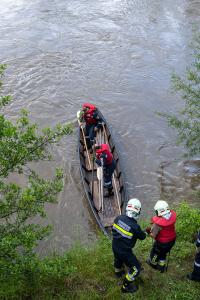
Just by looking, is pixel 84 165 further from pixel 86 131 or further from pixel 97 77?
A: pixel 97 77

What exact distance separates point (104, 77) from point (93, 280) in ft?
55.4

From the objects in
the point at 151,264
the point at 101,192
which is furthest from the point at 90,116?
the point at 151,264

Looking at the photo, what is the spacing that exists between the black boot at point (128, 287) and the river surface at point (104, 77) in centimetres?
449

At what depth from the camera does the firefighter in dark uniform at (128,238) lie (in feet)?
23.5

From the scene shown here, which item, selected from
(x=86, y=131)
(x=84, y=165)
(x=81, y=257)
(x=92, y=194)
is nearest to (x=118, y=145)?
(x=86, y=131)

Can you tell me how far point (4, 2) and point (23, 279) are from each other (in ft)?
103

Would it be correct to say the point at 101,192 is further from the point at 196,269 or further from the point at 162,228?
the point at 196,269

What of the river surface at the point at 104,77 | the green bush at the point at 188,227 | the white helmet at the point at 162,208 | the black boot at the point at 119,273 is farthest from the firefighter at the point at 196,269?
the river surface at the point at 104,77

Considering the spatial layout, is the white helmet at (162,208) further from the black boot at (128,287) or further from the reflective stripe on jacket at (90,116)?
the reflective stripe on jacket at (90,116)

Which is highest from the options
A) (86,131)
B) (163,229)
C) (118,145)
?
(163,229)

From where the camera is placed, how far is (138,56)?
25156 millimetres

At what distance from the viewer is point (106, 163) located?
12.5 metres

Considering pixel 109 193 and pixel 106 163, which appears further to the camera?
pixel 109 193

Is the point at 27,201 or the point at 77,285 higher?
the point at 27,201
